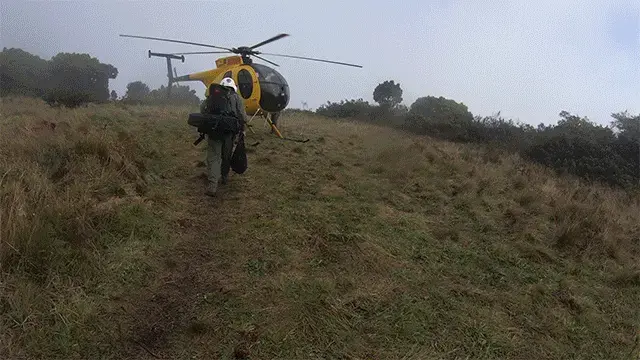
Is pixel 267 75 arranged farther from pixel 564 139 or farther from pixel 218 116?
pixel 564 139

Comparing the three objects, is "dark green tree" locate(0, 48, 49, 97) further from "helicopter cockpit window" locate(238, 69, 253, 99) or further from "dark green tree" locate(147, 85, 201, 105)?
"helicopter cockpit window" locate(238, 69, 253, 99)

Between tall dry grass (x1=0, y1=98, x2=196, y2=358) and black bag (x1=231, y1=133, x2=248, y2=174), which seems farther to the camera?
black bag (x1=231, y1=133, x2=248, y2=174)

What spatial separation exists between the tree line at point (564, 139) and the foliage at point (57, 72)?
24.2 m

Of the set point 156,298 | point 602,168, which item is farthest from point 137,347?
point 602,168

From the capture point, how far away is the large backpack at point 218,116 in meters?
6.54

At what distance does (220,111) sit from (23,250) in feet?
11.9

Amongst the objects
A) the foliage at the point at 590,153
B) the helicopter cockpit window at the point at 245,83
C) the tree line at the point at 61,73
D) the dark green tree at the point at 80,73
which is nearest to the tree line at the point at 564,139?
the foliage at the point at 590,153

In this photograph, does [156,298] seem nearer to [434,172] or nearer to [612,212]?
[434,172]

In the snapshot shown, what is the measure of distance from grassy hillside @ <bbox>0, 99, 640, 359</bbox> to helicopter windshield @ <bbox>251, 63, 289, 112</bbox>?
3.49 meters

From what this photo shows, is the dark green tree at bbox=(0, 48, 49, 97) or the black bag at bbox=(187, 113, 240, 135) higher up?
the dark green tree at bbox=(0, 48, 49, 97)

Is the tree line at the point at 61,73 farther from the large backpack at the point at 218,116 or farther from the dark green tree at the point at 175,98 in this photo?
the large backpack at the point at 218,116

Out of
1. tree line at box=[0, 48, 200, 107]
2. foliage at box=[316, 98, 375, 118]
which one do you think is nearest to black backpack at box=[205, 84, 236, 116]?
foliage at box=[316, 98, 375, 118]

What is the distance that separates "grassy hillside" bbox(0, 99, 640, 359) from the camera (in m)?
3.38

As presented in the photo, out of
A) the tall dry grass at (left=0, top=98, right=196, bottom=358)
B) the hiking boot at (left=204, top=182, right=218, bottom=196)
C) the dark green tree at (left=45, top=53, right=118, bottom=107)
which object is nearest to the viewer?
the tall dry grass at (left=0, top=98, right=196, bottom=358)
